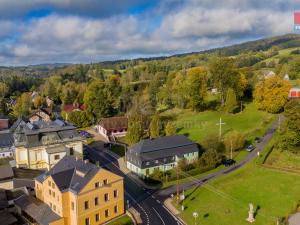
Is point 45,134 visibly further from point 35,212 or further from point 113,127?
point 113,127

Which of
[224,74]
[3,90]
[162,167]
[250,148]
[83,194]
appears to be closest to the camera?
[83,194]

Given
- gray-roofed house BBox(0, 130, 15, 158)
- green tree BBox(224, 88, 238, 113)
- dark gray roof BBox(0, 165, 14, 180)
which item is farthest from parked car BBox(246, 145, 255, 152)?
gray-roofed house BBox(0, 130, 15, 158)

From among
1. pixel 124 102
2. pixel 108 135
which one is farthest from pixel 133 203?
pixel 124 102

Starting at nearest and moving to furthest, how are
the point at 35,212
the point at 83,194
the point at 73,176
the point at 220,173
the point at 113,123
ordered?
the point at 83,194
the point at 35,212
the point at 73,176
the point at 220,173
the point at 113,123

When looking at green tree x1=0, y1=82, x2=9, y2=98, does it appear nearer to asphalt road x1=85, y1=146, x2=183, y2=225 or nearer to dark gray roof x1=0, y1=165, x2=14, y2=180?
dark gray roof x1=0, y1=165, x2=14, y2=180

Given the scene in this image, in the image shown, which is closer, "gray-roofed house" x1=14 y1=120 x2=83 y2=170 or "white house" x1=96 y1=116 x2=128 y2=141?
"gray-roofed house" x1=14 y1=120 x2=83 y2=170

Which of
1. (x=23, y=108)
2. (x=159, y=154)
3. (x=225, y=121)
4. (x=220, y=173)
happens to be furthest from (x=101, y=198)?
(x=23, y=108)
